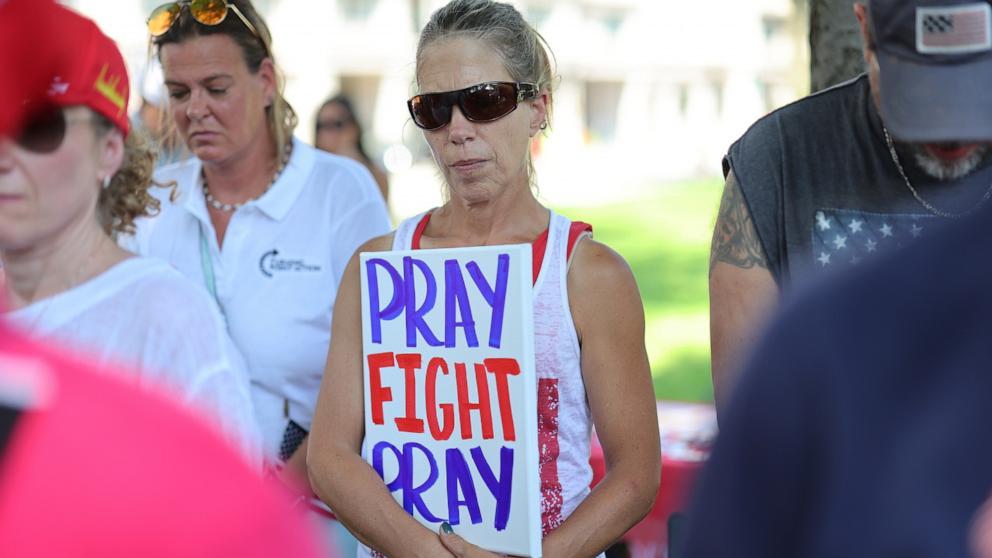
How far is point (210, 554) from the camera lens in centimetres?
68

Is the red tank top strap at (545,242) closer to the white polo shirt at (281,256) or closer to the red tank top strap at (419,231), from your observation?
the red tank top strap at (419,231)

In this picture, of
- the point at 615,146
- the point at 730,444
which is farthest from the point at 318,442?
the point at 615,146

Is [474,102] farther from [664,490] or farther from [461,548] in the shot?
[664,490]

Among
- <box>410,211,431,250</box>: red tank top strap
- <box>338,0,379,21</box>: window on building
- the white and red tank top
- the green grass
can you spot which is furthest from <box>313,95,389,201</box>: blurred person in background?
<box>338,0,379,21</box>: window on building

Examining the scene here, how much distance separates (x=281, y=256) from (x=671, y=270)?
13.6 metres

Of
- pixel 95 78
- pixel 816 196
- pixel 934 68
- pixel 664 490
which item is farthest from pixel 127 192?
pixel 664 490

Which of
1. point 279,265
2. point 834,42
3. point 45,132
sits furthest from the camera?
point 834,42

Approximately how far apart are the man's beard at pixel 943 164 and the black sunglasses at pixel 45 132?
1.44 meters

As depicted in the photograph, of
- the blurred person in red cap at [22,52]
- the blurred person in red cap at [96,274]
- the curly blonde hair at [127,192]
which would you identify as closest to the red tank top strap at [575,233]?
the blurred person in red cap at [96,274]

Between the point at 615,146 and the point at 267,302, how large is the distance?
4519cm

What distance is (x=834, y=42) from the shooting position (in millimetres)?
3510

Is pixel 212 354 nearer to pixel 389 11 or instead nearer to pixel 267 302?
pixel 267 302

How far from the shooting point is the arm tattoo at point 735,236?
2.38 m

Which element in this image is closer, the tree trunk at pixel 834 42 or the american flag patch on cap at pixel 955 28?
the american flag patch on cap at pixel 955 28
